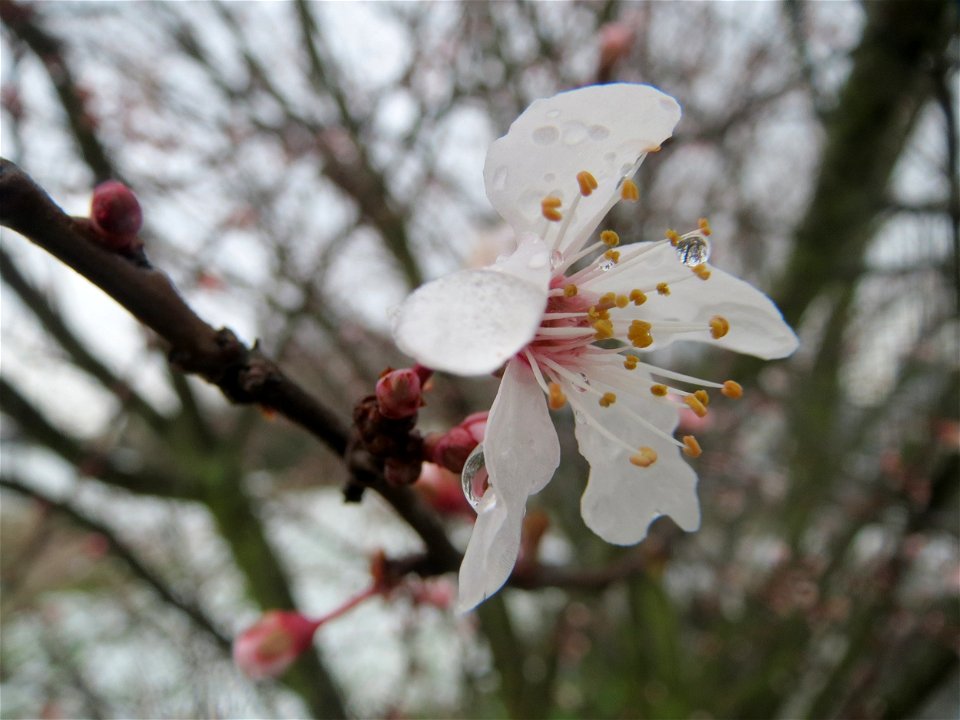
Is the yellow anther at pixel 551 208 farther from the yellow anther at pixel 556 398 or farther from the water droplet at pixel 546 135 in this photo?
the yellow anther at pixel 556 398

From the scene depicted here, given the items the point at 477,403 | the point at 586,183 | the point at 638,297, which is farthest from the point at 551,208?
the point at 477,403

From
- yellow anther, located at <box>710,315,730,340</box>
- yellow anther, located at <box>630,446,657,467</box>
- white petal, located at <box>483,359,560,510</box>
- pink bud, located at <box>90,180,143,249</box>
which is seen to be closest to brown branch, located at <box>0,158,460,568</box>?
pink bud, located at <box>90,180,143,249</box>

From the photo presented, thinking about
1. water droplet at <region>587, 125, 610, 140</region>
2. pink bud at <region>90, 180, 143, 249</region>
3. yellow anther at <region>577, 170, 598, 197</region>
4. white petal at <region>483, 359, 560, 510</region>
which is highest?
pink bud at <region>90, 180, 143, 249</region>

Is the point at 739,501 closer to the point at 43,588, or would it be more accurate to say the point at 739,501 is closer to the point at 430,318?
the point at 43,588

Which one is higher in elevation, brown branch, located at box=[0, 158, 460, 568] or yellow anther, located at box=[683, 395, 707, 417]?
brown branch, located at box=[0, 158, 460, 568]

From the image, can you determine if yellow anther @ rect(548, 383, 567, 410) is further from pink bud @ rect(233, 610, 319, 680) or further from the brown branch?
pink bud @ rect(233, 610, 319, 680)

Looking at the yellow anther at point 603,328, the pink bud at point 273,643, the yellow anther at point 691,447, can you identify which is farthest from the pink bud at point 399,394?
the pink bud at point 273,643

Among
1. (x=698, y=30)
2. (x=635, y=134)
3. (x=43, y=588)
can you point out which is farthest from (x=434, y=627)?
Result: (x=698, y=30)
